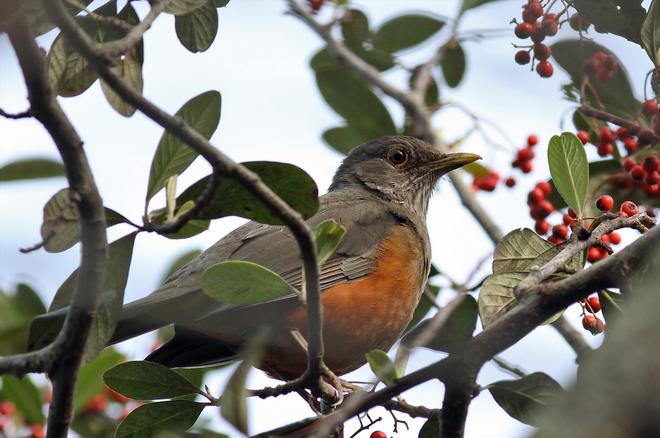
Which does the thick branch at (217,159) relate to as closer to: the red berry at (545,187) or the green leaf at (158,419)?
the green leaf at (158,419)

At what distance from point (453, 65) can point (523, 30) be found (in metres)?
2.49

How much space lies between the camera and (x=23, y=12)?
2.51 metres

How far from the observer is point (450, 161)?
7020 mm

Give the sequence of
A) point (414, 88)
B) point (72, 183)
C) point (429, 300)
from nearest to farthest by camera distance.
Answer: point (72, 183)
point (429, 300)
point (414, 88)

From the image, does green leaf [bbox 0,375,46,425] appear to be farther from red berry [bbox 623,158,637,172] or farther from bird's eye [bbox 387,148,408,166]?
red berry [bbox 623,158,637,172]

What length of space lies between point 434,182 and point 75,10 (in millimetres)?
4230

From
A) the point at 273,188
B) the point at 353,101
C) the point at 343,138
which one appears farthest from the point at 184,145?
the point at 343,138

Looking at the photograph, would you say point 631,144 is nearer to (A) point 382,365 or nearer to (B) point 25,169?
(A) point 382,365

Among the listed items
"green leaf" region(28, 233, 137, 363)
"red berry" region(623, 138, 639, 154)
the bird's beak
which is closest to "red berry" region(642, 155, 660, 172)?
"red berry" region(623, 138, 639, 154)

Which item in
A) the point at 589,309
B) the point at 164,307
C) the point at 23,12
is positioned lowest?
the point at 589,309

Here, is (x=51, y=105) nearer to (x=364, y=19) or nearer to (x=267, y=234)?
(x=267, y=234)

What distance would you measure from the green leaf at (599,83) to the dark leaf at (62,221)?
2.68m

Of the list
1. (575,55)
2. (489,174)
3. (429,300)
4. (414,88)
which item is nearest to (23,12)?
(575,55)

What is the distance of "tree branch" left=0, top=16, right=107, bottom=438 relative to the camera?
2.63 meters
